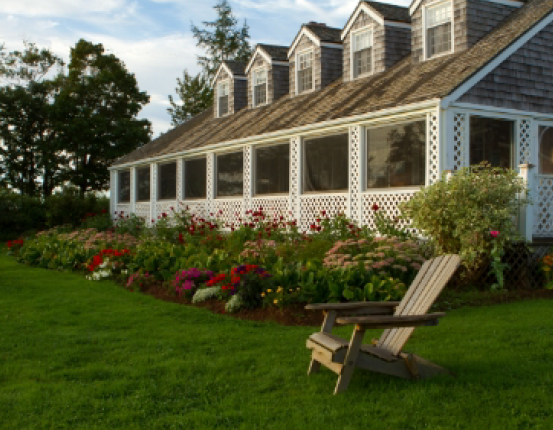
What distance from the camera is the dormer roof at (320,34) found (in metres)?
17.4

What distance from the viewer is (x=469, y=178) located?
953 centimetres

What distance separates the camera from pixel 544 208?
36.1 feet

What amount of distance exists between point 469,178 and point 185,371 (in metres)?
6.02

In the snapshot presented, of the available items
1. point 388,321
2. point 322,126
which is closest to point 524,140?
point 322,126

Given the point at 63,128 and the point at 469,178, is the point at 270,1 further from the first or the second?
the point at 63,128

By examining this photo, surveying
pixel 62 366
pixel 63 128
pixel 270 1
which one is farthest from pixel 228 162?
pixel 63 128

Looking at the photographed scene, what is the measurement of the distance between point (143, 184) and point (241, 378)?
60.0ft

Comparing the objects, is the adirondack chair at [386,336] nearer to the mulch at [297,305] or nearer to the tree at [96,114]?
the mulch at [297,305]

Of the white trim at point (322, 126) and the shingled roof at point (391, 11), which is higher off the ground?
the shingled roof at point (391, 11)

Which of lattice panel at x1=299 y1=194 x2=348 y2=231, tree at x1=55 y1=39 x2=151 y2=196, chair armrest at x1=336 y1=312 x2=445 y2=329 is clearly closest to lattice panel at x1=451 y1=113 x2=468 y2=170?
lattice panel at x1=299 y1=194 x2=348 y2=231

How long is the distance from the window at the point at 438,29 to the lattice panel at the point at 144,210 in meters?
11.5

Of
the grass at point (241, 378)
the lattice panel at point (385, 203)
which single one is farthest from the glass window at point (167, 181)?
the grass at point (241, 378)

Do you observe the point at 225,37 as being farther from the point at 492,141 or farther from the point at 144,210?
the point at 492,141

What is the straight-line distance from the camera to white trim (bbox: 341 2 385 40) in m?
15.4
